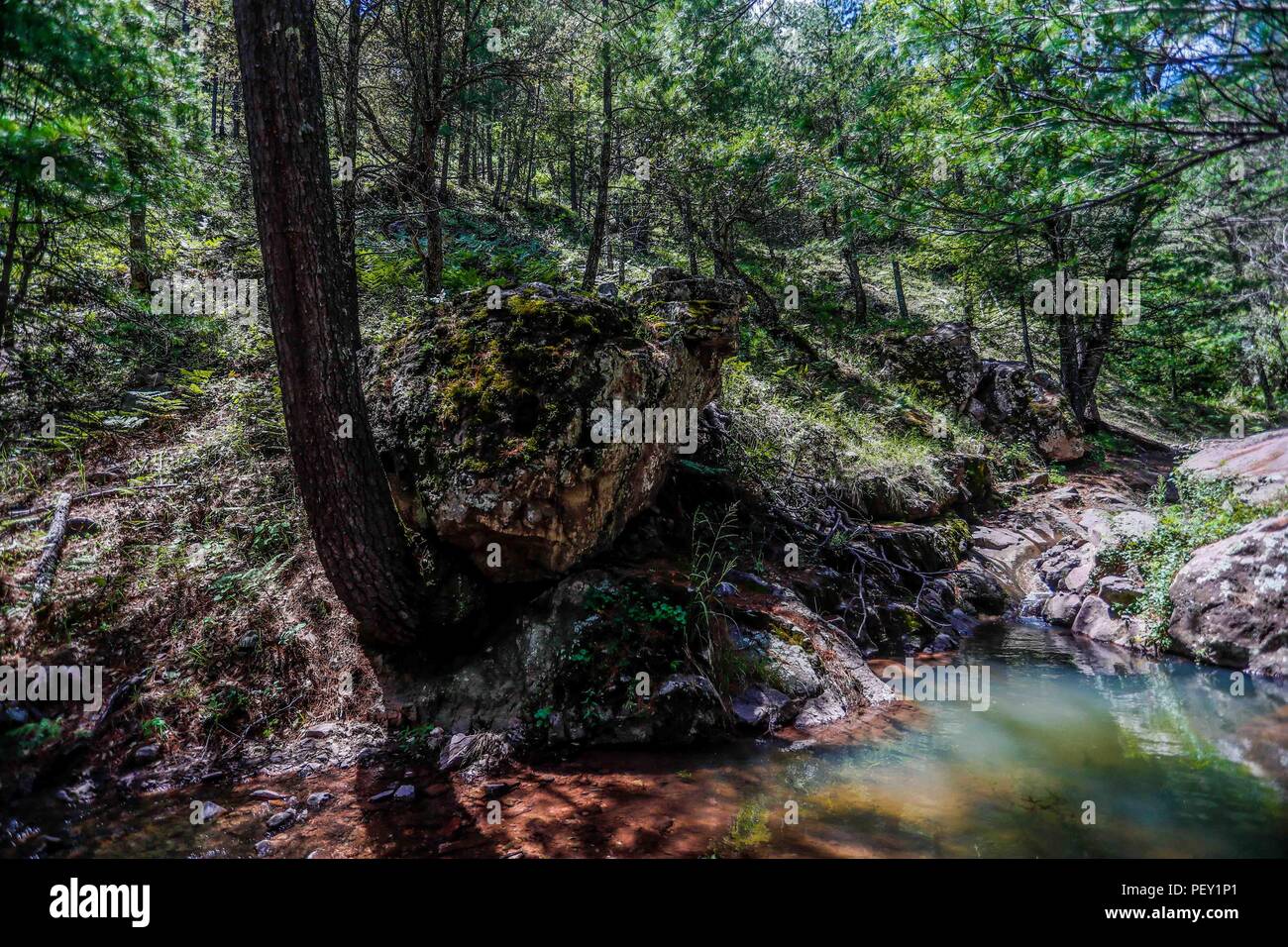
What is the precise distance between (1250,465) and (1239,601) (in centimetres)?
311

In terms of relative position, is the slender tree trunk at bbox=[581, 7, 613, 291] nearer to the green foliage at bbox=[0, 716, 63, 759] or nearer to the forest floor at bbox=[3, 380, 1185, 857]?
the forest floor at bbox=[3, 380, 1185, 857]

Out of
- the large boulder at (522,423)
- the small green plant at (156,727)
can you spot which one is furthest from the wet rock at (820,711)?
the small green plant at (156,727)

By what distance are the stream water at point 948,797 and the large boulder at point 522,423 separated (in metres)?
1.71

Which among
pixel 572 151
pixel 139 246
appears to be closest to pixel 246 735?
pixel 139 246

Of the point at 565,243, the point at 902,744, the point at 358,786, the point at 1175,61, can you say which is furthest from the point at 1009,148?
the point at 565,243

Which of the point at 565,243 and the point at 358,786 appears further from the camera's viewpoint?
the point at 565,243

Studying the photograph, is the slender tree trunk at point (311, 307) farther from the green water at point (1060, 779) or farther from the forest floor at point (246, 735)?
the green water at point (1060, 779)

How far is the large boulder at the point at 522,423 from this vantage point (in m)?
4.29

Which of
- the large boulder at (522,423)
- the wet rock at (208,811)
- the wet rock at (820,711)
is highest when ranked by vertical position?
the large boulder at (522,423)

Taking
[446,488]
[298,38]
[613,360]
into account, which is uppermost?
[298,38]

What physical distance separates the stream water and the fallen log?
60.6 inches

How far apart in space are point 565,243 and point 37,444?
1403cm
